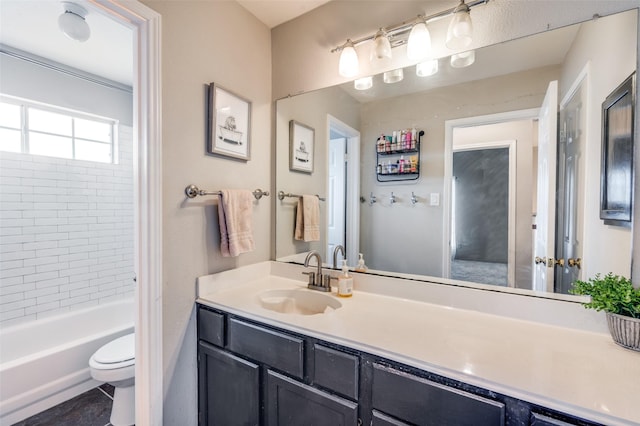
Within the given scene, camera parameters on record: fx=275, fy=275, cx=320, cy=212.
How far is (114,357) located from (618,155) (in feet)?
8.75

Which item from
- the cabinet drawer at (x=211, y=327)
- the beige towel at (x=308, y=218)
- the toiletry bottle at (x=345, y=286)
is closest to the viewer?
the cabinet drawer at (x=211, y=327)

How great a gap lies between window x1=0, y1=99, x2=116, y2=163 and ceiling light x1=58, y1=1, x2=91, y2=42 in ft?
3.48

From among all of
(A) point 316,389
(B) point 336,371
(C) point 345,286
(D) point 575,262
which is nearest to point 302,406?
(A) point 316,389

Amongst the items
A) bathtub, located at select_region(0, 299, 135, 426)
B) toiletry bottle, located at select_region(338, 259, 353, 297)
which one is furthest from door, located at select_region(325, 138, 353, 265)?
bathtub, located at select_region(0, 299, 135, 426)

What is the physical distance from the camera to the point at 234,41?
1.56 metres

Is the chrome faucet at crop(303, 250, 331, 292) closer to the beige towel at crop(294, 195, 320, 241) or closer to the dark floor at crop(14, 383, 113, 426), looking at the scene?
the beige towel at crop(294, 195, 320, 241)

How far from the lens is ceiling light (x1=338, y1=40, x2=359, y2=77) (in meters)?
1.44

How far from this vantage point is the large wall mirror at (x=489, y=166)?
3.36ft

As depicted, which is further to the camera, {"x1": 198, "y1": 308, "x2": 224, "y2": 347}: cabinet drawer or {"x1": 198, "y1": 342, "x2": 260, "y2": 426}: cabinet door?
{"x1": 198, "y1": 308, "x2": 224, "y2": 347}: cabinet drawer

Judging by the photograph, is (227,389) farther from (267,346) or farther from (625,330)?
(625,330)

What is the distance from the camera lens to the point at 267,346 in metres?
1.12

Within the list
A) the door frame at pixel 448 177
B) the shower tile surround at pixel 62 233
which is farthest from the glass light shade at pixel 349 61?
the shower tile surround at pixel 62 233

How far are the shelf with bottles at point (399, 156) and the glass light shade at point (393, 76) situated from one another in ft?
0.86

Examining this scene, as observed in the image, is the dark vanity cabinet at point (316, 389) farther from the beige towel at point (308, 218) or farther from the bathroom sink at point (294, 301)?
the beige towel at point (308, 218)
